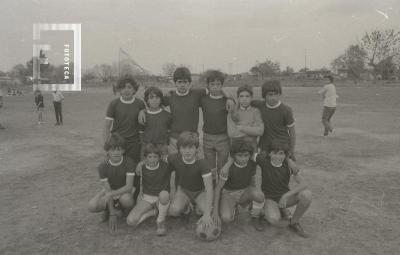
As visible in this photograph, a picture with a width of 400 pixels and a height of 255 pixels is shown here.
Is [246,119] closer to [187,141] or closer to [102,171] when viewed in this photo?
[187,141]

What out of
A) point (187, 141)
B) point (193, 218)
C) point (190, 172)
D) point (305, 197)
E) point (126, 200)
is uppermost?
point (187, 141)

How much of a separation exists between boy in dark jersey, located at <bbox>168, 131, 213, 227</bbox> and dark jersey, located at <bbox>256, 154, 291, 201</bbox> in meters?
0.67

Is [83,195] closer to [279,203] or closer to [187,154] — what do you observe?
[187,154]

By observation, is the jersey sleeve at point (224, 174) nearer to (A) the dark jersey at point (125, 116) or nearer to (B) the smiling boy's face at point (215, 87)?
(B) the smiling boy's face at point (215, 87)

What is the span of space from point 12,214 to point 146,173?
199cm

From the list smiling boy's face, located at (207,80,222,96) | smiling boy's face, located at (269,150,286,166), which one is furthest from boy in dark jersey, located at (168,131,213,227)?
smiling boy's face, located at (269,150,286,166)

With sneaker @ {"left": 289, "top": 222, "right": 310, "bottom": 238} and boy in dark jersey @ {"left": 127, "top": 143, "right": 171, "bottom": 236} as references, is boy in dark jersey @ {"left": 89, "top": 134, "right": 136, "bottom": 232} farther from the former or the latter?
sneaker @ {"left": 289, "top": 222, "right": 310, "bottom": 238}

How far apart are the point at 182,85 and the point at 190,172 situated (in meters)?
1.11

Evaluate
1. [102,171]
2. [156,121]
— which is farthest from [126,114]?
[102,171]

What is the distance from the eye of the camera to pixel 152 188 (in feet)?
14.5

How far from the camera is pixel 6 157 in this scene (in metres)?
8.44

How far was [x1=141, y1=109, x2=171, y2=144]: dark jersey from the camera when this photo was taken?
4.61m

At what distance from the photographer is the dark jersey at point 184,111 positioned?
184 inches

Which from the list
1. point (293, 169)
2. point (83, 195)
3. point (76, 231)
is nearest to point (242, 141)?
point (293, 169)
